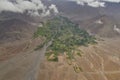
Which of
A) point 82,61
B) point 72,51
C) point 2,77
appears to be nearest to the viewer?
point 2,77

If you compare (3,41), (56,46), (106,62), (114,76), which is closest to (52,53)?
(56,46)

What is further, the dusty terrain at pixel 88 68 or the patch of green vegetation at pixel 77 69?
the patch of green vegetation at pixel 77 69

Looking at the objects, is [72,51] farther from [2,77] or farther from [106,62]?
[2,77]

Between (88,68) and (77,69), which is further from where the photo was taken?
(88,68)

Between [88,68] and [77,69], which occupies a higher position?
[77,69]

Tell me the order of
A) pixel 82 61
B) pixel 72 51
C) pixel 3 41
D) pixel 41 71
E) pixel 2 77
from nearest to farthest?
pixel 2 77
pixel 41 71
pixel 82 61
pixel 72 51
pixel 3 41

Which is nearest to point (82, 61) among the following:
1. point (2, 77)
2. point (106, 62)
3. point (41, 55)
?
point (106, 62)

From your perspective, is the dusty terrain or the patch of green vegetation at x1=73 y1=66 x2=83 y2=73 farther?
the patch of green vegetation at x1=73 y1=66 x2=83 y2=73

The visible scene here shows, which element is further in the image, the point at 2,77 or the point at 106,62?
the point at 106,62
